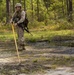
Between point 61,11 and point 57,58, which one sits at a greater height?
point 57,58

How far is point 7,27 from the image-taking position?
31656 millimetres

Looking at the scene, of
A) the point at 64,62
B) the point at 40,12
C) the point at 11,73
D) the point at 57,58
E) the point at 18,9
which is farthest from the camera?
the point at 40,12

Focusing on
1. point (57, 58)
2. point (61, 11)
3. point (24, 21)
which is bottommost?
point (61, 11)

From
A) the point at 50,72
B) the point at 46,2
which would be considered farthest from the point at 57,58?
the point at 46,2

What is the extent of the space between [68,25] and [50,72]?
2293 centimetres

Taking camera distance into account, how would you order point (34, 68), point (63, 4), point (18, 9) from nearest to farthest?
point (34, 68), point (18, 9), point (63, 4)

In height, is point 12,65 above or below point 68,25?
above

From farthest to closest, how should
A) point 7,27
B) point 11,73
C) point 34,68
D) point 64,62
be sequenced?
point 7,27 < point 64,62 < point 34,68 < point 11,73

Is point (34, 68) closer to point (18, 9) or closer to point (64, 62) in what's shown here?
point (64, 62)

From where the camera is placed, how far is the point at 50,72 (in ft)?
31.0

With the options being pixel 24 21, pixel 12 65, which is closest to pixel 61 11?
pixel 24 21

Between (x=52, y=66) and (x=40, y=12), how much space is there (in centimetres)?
4979

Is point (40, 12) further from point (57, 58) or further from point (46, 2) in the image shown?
point (57, 58)

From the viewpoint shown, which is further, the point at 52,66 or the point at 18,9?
the point at 18,9
